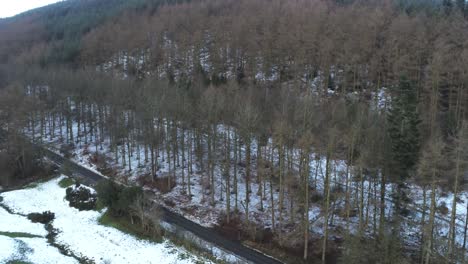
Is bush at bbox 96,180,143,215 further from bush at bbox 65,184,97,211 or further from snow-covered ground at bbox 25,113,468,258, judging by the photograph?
snow-covered ground at bbox 25,113,468,258

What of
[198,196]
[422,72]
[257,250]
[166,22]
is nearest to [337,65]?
[422,72]

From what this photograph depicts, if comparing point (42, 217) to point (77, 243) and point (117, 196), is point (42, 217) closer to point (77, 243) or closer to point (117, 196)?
point (77, 243)

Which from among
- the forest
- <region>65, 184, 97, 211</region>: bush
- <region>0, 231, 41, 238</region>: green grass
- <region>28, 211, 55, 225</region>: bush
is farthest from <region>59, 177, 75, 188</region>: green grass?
<region>0, 231, 41, 238</region>: green grass

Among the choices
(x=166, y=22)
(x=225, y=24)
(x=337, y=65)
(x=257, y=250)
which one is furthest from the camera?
(x=166, y=22)

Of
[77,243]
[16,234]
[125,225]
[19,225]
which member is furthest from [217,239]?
[19,225]

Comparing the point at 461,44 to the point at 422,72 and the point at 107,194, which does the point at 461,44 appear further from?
the point at 107,194

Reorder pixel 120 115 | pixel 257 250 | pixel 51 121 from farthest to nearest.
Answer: pixel 51 121
pixel 120 115
pixel 257 250
